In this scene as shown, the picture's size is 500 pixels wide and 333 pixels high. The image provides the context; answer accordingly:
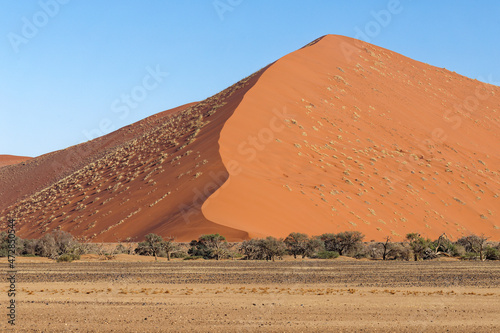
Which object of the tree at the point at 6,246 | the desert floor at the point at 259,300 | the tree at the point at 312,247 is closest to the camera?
the desert floor at the point at 259,300

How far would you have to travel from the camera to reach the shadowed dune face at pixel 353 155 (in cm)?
4250

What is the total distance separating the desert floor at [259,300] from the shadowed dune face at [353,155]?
1479 cm

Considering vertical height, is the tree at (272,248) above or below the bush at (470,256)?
above

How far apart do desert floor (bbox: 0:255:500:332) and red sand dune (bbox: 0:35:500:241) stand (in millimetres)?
14331

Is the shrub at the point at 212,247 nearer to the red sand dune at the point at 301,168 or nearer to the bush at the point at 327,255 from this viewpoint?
the red sand dune at the point at 301,168

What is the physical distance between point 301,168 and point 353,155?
6958 millimetres

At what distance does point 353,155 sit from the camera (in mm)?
53531

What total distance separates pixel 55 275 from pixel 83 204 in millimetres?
30140

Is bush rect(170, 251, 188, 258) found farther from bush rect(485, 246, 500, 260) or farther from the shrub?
bush rect(485, 246, 500, 260)

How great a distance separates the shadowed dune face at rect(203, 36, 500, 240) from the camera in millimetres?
42500

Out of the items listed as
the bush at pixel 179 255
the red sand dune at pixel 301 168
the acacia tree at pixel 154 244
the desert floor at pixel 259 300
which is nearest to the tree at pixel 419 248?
the red sand dune at pixel 301 168

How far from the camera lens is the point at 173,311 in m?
14.4

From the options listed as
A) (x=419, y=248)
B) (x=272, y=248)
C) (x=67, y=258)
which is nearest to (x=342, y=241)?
(x=419, y=248)

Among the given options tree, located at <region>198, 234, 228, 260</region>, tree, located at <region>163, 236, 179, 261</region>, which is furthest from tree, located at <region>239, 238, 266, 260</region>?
tree, located at <region>163, 236, 179, 261</region>
